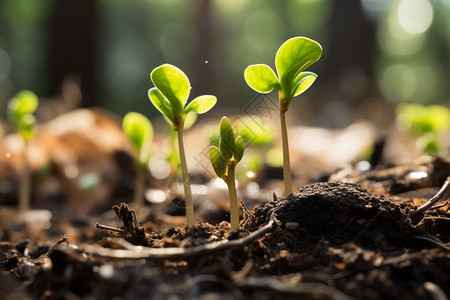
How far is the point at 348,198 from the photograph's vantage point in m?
1.32

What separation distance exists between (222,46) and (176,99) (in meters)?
18.5

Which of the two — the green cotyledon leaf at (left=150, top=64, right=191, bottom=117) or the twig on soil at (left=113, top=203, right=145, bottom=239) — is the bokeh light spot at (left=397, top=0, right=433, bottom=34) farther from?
→ the twig on soil at (left=113, top=203, right=145, bottom=239)

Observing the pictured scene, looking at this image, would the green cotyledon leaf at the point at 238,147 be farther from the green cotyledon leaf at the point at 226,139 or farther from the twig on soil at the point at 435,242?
the twig on soil at the point at 435,242

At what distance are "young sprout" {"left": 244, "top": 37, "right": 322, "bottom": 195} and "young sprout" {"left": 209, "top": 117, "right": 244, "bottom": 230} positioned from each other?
0.19m

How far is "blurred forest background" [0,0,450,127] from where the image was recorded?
26.0ft

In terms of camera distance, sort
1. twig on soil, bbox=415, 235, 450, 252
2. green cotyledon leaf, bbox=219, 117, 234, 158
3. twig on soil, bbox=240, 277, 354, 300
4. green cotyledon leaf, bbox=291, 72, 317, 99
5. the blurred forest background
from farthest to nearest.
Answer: the blurred forest background
green cotyledon leaf, bbox=291, 72, 317, 99
green cotyledon leaf, bbox=219, 117, 234, 158
twig on soil, bbox=415, 235, 450, 252
twig on soil, bbox=240, 277, 354, 300

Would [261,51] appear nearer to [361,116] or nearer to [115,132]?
[361,116]

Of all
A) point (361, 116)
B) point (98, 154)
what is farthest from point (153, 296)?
point (361, 116)

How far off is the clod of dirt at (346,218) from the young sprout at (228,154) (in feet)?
0.36

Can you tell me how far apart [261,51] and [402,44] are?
12834 mm

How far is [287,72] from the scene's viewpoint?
134cm

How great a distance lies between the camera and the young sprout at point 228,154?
4.14ft

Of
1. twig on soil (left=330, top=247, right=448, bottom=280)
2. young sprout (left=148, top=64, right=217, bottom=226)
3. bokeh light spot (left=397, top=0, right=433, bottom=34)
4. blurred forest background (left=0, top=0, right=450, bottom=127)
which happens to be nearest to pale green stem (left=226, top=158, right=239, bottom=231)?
young sprout (left=148, top=64, right=217, bottom=226)

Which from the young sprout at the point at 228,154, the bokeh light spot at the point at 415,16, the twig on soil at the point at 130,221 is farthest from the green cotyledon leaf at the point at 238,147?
the bokeh light spot at the point at 415,16
